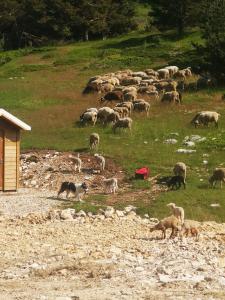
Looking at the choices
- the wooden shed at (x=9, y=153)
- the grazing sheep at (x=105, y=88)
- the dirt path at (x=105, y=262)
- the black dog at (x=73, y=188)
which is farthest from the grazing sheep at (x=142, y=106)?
the dirt path at (x=105, y=262)

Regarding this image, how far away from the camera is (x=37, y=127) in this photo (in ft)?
158

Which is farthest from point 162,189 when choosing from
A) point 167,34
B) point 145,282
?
point 167,34

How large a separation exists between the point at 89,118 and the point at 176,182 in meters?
14.2

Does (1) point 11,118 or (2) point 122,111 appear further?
(2) point 122,111

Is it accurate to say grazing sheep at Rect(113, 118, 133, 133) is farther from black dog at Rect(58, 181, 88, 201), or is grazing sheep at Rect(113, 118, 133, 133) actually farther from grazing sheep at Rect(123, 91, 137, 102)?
black dog at Rect(58, 181, 88, 201)

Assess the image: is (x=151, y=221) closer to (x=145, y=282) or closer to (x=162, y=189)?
(x=162, y=189)

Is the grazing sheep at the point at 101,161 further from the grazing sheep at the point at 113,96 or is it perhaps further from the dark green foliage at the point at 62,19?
the dark green foliage at the point at 62,19

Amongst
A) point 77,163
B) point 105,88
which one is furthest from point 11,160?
point 105,88

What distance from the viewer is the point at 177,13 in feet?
261

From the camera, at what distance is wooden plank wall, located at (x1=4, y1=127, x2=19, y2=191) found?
36.3 meters

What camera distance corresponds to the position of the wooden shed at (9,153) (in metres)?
36.3

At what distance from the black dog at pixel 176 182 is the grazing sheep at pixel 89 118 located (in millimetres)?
13725

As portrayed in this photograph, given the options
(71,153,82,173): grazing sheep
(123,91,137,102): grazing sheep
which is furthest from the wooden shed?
(123,91,137,102): grazing sheep

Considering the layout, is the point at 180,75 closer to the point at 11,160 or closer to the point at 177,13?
the point at 177,13
